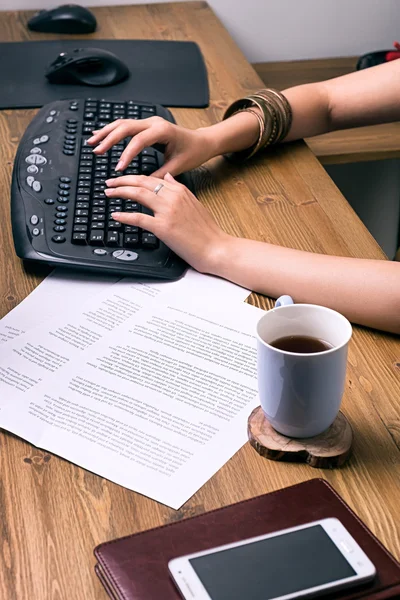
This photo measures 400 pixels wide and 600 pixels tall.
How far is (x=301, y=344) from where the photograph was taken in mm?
667

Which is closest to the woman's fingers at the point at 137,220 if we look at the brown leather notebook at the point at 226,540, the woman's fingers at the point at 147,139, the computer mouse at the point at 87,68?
the woman's fingers at the point at 147,139

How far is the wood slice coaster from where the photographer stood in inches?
25.8

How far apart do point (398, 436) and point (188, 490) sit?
0.21 m

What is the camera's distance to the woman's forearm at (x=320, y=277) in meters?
0.82

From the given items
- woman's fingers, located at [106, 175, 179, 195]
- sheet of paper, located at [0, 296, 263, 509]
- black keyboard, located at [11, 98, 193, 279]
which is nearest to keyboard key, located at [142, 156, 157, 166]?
black keyboard, located at [11, 98, 193, 279]

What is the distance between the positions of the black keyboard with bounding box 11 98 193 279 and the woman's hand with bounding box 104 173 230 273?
2 centimetres

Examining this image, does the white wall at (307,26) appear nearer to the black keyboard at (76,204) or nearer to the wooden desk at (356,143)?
Answer: the wooden desk at (356,143)

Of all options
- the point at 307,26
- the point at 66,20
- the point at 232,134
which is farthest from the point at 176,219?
the point at 307,26

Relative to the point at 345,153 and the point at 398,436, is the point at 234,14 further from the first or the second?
the point at 398,436

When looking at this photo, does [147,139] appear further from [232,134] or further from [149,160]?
[232,134]

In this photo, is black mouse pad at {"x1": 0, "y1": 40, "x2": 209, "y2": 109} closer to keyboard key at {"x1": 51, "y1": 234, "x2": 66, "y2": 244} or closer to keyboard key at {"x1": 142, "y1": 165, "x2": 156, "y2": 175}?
keyboard key at {"x1": 142, "y1": 165, "x2": 156, "y2": 175}

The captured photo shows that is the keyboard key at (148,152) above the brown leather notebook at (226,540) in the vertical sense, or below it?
above

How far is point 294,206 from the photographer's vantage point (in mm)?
1075

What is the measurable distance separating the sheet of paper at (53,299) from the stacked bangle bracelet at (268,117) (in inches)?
15.7
